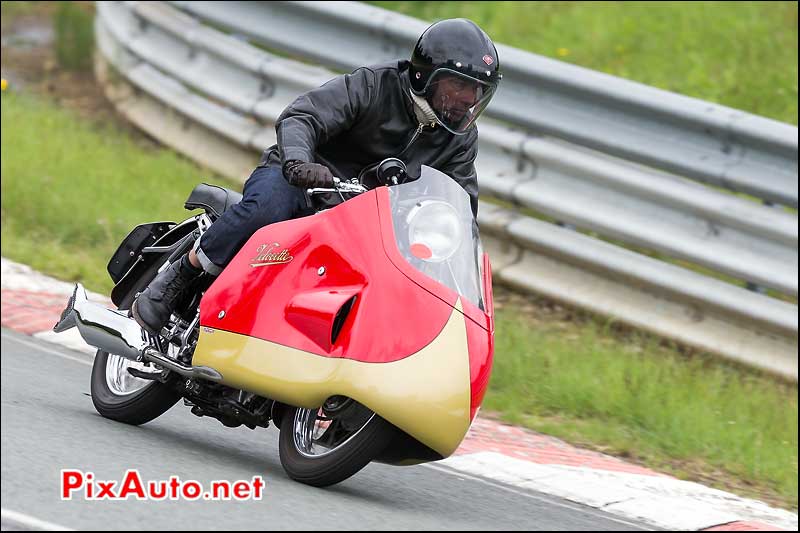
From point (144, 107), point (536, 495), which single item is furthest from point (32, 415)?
point (144, 107)

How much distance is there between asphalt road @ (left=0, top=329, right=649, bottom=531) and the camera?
15.0ft

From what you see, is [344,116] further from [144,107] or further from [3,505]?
[144,107]

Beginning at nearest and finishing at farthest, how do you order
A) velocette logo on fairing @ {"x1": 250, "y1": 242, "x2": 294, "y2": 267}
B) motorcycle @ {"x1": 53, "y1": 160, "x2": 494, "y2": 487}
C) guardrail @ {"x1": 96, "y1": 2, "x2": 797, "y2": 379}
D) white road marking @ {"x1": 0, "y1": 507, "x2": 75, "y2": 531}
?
1. white road marking @ {"x1": 0, "y1": 507, "x2": 75, "y2": 531}
2. motorcycle @ {"x1": 53, "y1": 160, "x2": 494, "y2": 487}
3. velocette logo on fairing @ {"x1": 250, "y1": 242, "x2": 294, "y2": 267}
4. guardrail @ {"x1": 96, "y1": 2, "x2": 797, "y2": 379}

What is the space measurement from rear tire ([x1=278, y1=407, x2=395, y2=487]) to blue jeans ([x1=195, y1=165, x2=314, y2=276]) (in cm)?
73

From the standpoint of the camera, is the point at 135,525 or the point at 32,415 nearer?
the point at 135,525

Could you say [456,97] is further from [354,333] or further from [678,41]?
[678,41]

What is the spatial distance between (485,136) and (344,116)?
12.4ft

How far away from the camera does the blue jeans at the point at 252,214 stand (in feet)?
18.4

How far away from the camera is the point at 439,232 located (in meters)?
5.19

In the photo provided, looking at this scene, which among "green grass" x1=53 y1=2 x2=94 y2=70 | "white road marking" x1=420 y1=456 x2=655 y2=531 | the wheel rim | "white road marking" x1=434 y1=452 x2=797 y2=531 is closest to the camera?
the wheel rim

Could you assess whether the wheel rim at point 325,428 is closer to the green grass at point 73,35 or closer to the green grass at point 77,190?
the green grass at point 77,190

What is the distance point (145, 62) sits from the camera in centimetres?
1219

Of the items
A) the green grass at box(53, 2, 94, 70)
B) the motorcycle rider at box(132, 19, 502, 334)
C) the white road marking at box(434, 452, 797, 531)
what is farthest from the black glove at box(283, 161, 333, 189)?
the green grass at box(53, 2, 94, 70)

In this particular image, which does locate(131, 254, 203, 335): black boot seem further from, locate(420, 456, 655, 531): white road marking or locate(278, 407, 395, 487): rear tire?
locate(420, 456, 655, 531): white road marking
